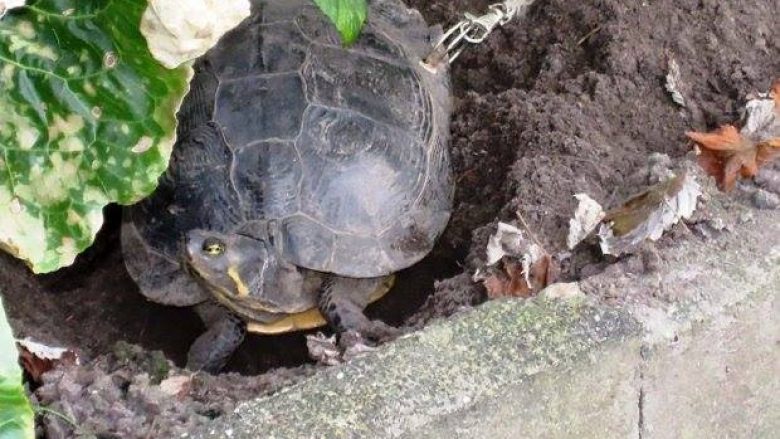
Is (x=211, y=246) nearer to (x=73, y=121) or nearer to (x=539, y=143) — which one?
(x=73, y=121)

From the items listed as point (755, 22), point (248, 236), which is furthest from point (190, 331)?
point (755, 22)

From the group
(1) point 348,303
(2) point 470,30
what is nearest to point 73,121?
(1) point 348,303

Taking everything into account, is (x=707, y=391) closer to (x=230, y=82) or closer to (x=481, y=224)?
(x=481, y=224)

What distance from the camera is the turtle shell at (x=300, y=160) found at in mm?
2025

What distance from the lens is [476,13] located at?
2.64 m

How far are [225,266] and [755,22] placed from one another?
4.22ft

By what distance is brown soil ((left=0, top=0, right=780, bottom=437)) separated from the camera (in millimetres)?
1980

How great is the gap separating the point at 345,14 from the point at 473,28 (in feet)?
2.50

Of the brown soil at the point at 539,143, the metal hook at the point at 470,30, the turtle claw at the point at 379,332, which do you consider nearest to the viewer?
the turtle claw at the point at 379,332

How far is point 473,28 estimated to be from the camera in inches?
96.8

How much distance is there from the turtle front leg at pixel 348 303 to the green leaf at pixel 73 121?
612 mm

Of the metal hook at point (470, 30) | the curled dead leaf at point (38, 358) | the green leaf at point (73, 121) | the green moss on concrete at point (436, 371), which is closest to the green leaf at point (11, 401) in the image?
the green moss on concrete at point (436, 371)

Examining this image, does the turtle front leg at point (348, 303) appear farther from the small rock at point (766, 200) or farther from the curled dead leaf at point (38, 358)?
the small rock at point (766, 200)

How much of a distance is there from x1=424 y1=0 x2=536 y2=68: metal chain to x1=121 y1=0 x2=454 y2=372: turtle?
0.60ft
